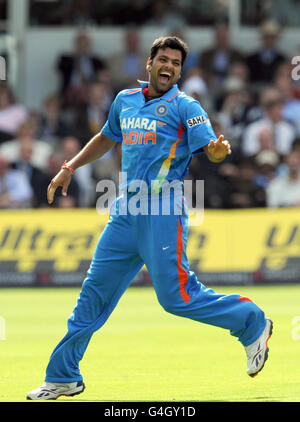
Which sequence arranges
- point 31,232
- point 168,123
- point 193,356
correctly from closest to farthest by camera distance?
point 168,123
point 193,356
point 31,232

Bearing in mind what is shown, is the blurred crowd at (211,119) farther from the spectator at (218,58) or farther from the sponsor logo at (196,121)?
the sponsor logo at (196,121)

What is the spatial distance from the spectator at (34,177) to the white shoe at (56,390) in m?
11.1

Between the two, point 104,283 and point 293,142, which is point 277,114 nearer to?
point 293,142

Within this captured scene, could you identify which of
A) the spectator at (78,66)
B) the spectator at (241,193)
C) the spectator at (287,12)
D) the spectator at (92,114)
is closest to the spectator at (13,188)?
the spectator at (92,114)

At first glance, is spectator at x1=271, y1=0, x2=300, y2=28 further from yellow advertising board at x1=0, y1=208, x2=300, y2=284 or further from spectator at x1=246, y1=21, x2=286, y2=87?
yellow advertising board at x1=0, y1=208, x2=300, y2=284

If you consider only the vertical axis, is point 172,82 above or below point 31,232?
above

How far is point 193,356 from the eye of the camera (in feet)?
32.3

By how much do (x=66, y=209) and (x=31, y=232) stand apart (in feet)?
2.63

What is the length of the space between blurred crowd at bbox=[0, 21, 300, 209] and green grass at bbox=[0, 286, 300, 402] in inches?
133

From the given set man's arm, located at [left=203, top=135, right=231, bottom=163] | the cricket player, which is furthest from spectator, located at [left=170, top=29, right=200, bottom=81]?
man's arm, located at [left=203, top=135, right=231, bottom=163]

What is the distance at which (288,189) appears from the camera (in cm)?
1823

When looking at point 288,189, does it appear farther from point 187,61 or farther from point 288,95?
point 187,61

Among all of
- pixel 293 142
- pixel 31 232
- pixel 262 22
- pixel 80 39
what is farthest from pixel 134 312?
pixel 262 22

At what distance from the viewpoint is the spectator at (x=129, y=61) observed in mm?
21406
